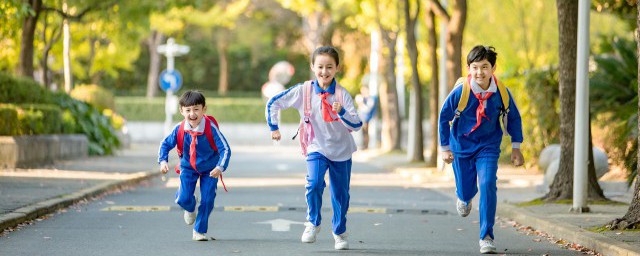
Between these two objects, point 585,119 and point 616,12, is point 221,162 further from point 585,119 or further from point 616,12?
point 616,12

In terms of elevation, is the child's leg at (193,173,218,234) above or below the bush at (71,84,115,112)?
below

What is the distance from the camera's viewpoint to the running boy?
11.4m

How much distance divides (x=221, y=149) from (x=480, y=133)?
2.30 meters

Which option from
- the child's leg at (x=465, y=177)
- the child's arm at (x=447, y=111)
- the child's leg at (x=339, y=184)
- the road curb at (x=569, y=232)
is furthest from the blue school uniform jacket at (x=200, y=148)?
the road curb at (x=569, y=232)

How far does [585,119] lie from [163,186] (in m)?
8.82

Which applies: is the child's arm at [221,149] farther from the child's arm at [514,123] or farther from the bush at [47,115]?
the bush at [47,115]

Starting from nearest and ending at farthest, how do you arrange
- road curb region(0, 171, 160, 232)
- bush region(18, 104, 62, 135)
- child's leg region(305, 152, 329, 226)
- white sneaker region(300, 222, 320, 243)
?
1. child's leg region(305, 152, 329, 226)
2. white sneaker region(300, 222, 320, 243)
3. road curb region(0, 171, 160, 232)
4. bush region(18, 104, 62, 135)

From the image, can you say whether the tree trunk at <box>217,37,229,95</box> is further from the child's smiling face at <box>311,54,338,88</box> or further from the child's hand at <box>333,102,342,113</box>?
the child's hand at <box>333,102,342,113</box>

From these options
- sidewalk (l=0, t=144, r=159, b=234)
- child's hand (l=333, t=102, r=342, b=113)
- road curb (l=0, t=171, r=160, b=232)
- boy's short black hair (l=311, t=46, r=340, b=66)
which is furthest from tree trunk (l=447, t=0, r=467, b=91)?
child's hand (l=333, t=102, r=342, b=113)

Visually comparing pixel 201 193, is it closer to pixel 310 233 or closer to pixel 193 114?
pixel 193 114

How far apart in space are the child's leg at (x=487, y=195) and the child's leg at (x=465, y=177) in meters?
0.21

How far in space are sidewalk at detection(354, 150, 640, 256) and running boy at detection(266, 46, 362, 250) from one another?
2171 millimetres

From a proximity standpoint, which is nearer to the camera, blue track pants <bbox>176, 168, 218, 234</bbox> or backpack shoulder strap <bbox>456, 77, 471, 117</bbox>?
backpack shoulder strap <bbox>456, 77, 471, 117</bbox>

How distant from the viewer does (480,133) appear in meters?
11.5
